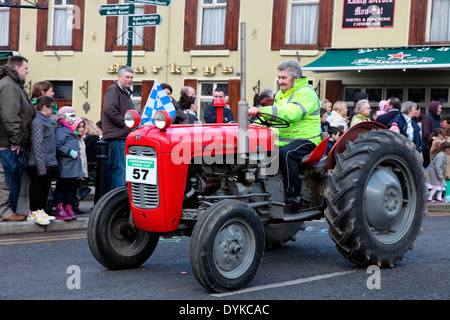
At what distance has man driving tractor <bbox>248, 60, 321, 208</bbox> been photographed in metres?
6.48

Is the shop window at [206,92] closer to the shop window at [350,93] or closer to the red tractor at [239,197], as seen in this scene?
the shop window at [350,93]

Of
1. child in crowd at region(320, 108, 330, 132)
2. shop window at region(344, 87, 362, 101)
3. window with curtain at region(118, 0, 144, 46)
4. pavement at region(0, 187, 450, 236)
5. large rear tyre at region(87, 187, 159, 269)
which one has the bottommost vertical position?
pavement at region(0, 187, 450, 236)

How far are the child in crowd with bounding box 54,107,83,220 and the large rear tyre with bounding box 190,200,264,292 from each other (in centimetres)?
443

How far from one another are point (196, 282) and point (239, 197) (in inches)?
33.5

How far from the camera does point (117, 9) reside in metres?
12.0

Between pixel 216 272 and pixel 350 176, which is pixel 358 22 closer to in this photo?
pixel 350 176

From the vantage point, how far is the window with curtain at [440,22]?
17.7 m

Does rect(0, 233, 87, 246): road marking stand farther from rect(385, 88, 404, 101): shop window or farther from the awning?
rect(385, 88, 404, 101): shop window

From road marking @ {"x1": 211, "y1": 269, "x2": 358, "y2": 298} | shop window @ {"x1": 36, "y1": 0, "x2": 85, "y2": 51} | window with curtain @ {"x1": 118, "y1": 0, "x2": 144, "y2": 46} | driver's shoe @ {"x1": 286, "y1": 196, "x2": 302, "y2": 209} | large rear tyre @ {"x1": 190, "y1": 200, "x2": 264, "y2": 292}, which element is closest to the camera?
large rear tyre @ {"x1": 190, "y1": 200, "x2": 264, "y2": 292}

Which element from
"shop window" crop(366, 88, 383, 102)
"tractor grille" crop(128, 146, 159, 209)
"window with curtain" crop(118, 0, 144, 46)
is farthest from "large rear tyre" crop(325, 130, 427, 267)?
"window with curtain" crop(118, 0, 144, 46)

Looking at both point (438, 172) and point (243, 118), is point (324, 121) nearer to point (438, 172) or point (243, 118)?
point (438, 172)

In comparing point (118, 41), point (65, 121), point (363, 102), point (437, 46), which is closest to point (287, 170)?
point (65, 121)

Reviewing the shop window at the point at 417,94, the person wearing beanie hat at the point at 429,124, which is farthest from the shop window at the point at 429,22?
the person wearing beanie hat at the point at 429,124

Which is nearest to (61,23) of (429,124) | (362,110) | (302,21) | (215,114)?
(302,21)
